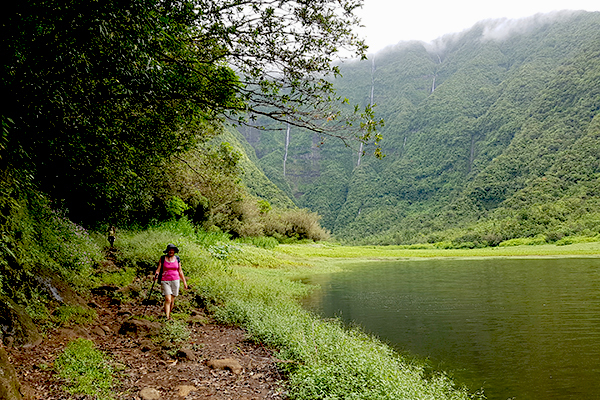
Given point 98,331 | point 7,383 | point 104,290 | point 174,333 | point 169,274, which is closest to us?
point 7,383

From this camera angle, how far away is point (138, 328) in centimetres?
786

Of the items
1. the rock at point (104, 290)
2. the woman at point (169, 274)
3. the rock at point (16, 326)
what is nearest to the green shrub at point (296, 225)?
the rock at point (104, 290)

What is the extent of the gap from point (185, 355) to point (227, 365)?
2.97ft

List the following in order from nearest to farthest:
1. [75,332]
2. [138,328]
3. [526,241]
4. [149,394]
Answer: [149,394]
[75,332]
[138,328]
[526,241]

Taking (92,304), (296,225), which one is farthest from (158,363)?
(296,225)

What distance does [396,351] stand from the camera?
9.30m

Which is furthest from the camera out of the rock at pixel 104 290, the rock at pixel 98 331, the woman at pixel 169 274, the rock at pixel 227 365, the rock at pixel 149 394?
the rock at pixel 104 290

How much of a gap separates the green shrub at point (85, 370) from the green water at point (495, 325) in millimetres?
6609

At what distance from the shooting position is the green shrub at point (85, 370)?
490cm

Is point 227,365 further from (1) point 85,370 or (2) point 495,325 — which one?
(2) point 495,325

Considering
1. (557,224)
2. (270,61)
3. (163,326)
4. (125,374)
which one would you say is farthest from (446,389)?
(557,224)

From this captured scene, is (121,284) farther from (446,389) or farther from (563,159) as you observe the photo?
(563,159)

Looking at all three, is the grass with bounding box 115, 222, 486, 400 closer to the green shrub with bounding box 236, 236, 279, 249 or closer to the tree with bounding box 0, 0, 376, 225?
the tree with bounding box 0, 0, 376, 225

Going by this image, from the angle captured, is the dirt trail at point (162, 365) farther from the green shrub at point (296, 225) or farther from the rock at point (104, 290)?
the green shrub at point (296, 225)
